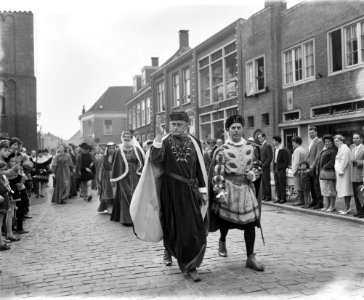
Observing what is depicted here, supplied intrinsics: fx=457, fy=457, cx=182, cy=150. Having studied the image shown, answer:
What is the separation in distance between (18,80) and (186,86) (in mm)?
11028

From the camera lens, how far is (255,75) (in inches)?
759

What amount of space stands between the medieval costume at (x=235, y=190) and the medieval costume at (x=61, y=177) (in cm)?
936

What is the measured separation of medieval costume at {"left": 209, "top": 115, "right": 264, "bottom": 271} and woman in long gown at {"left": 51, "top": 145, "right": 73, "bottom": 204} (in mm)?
9361

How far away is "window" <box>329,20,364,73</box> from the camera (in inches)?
532

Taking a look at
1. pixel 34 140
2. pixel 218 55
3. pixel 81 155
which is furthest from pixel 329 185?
pixel 34 140

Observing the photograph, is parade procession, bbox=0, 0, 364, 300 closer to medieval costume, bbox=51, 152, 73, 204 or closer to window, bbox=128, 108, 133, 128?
medieval costume, bbox=51, 152, 73, 204

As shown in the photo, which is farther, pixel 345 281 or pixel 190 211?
pixel 190 211

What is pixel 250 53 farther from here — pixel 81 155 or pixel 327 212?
pixel 327 212

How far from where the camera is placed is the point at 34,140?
98.7ft

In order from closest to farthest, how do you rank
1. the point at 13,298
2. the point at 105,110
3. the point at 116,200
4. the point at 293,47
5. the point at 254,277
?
the point at 13,298
the point at 254,277
the point at 116,200
the point at 293,47
the point at 105,110

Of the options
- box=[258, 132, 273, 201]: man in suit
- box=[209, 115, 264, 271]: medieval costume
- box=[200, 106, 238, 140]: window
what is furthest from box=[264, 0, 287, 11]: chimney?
box=[209, 115, 264, 271]: medieval costume

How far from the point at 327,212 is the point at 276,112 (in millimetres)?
8308

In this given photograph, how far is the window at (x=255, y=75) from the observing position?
62.0 feet

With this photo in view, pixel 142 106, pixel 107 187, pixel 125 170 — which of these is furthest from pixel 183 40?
pixel 125 170
